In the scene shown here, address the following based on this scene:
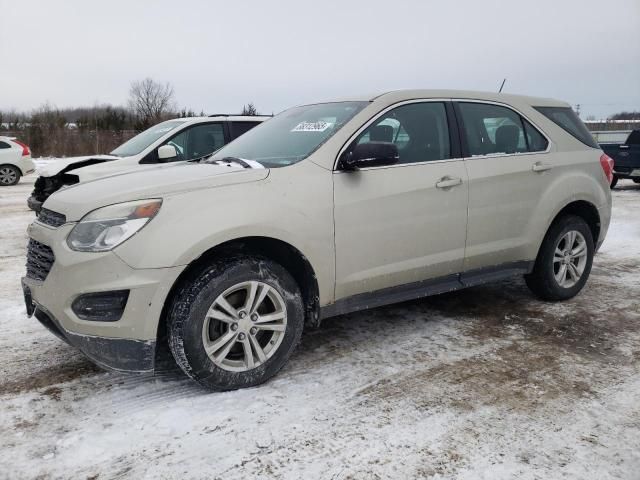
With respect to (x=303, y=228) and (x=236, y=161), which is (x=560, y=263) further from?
(x=236, y=161)

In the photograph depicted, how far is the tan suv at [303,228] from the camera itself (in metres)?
2.82

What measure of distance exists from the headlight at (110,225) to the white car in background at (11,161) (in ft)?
49.5

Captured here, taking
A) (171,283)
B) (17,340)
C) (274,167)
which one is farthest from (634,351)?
(17,340)

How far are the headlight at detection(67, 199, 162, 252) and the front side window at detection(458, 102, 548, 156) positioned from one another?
2.44 m

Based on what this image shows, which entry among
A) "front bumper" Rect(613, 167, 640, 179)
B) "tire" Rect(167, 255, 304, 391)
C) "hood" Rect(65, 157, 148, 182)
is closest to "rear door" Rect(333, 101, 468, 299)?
"tire" Rect(167, 255, 304, 391)

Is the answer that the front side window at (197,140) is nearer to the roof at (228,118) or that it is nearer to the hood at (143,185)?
the roof at (228,118)

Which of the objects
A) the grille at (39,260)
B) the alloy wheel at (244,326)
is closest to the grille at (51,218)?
the grille at (39,260)

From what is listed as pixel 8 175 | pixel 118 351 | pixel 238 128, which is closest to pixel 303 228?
pixel 118 351

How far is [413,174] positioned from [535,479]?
2042 millimetres

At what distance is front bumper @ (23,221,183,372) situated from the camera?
2.75m

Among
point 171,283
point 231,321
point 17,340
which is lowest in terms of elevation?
point 17,340

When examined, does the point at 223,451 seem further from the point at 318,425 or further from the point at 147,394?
the point at 147,394

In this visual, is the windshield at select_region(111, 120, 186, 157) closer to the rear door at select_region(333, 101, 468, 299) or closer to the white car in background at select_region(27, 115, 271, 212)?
the white car in background at select_region(27, 115, 271, 212)

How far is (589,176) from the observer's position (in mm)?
4676
